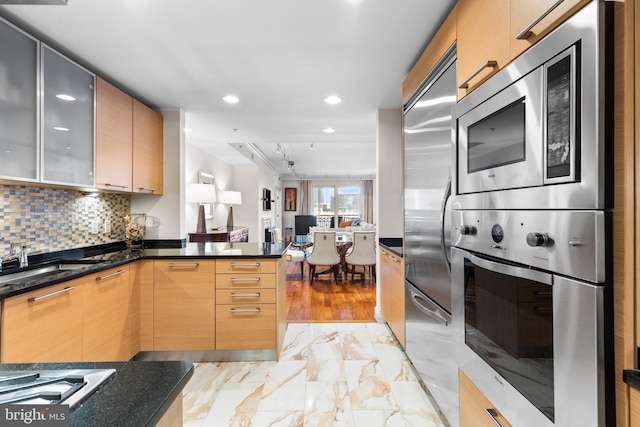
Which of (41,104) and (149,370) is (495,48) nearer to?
(149,370)

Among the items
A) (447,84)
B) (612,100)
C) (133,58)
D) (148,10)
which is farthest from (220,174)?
(612,100)

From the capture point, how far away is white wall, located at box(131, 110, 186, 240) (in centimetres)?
336

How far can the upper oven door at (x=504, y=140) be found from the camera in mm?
971

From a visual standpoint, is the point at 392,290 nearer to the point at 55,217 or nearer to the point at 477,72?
the point at 477,72

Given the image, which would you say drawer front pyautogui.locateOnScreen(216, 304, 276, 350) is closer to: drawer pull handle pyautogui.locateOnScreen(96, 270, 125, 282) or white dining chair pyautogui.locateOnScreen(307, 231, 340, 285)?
drawer pull handle pyautogui.locateOnScreen(96, 270, 125, 282)

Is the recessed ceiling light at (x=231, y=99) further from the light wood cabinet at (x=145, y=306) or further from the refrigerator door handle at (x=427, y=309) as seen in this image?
the refrigerator door handle at (x=427, y=309)

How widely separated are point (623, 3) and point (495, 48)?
1.62 ft

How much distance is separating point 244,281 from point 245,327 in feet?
1.22

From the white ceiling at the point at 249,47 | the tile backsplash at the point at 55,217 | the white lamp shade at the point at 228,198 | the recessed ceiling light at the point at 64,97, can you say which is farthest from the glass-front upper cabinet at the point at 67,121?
the white lamp shade at the point at 228,198

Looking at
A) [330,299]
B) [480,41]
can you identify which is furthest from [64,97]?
[330,299]

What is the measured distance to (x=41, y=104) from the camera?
1.88 meters

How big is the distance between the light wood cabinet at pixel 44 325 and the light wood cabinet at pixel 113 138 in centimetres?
96

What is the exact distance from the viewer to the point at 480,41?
4.35ft

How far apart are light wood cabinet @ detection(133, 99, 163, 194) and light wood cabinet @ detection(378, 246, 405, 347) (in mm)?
2391
